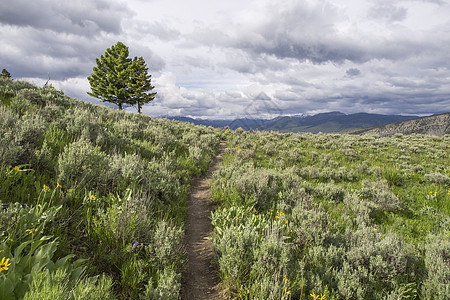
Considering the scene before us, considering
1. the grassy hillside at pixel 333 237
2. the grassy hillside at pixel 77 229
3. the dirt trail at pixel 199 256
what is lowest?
the dirt trail at pixel 199 256

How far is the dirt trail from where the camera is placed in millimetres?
3340

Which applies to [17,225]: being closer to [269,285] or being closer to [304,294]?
[269,285]

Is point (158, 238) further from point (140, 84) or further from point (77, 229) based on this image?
point (140, 84)

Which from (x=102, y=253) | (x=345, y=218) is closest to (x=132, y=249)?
(x=102, y=253)

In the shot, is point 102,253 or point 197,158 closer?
point 102,253

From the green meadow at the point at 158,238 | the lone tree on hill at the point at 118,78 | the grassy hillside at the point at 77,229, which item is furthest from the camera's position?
the lone tree on hill at the point at 118,78

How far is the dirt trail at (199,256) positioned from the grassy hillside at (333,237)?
0.99ft

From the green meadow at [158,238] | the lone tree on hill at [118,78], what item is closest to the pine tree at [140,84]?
the lone tree on hill at [118,78]

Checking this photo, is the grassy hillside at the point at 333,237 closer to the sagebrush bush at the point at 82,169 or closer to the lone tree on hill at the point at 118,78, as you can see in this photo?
the sagebrush bush at the point at 82,169

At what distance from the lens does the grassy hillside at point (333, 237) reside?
10.1 ft

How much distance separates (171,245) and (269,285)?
1647mm

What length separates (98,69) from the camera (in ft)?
119

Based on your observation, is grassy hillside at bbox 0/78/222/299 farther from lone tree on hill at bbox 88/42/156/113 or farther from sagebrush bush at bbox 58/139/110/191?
lone tree on hill at bbox 88/42/156/113

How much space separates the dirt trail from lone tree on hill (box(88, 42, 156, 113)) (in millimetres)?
35647
